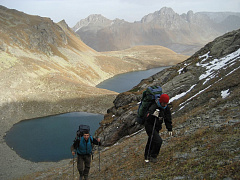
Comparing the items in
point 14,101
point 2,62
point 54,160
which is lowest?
point 54,160

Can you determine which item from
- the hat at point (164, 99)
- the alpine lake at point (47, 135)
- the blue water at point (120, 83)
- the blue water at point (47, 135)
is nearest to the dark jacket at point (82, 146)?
the hat at point (164, 99)

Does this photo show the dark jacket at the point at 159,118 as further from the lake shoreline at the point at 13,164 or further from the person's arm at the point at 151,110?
the lake shoreline at the point at 13,164

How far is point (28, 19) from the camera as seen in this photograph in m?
128

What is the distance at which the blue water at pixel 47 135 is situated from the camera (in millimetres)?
39938

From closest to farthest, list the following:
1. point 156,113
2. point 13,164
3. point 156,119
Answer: point 156,113, point 156,119, point 13,164

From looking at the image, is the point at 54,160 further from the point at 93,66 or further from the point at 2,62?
the point at 93,66

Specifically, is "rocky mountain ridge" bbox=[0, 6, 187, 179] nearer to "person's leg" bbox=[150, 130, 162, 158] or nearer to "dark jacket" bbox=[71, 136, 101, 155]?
"dark jacket" bbox=[71, 136, 101, 155]

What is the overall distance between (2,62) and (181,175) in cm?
7777

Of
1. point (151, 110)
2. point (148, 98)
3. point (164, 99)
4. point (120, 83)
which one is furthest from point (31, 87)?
point (164, 99)

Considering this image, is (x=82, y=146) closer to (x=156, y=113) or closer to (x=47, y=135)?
(x=156, y=113)

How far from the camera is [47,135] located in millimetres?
47656

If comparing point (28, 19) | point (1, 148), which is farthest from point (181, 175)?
point (28, 19)

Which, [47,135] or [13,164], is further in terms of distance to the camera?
[47,135]

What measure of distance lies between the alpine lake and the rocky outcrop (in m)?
14.4
